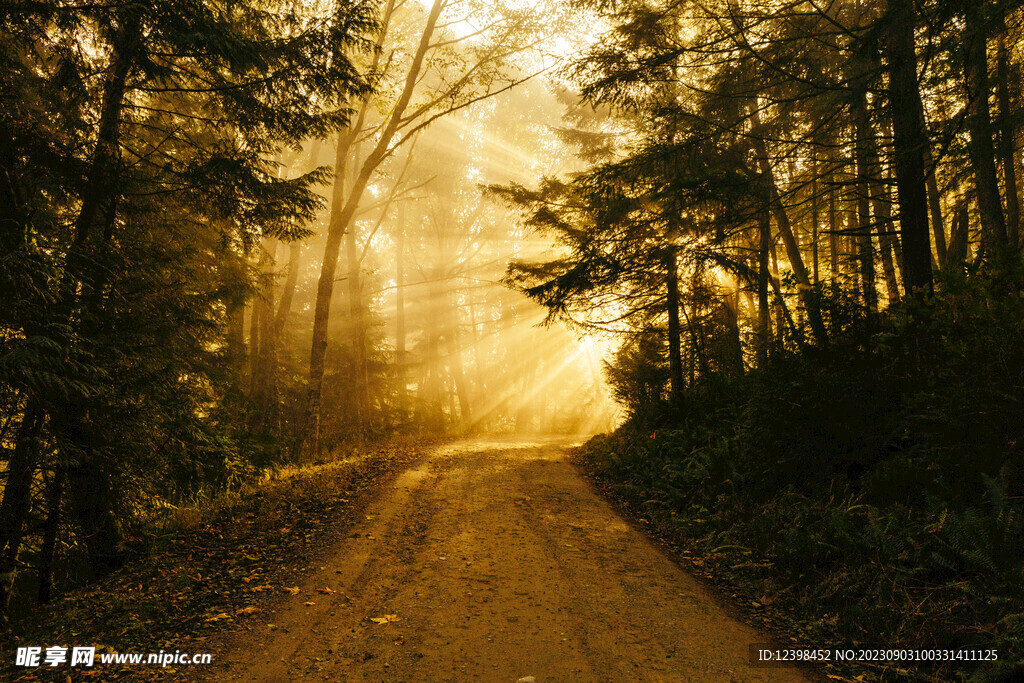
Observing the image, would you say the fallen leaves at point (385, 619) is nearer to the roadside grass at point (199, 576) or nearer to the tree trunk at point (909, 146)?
the roadside grass at point (199, 576)

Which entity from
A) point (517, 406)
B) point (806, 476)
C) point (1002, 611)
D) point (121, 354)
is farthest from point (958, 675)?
point (517, 406)

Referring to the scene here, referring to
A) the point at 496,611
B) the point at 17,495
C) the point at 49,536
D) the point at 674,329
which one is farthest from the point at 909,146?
the point at 49,536

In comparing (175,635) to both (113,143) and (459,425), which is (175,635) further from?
(459,425)

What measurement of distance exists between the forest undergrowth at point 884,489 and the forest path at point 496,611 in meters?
0.89

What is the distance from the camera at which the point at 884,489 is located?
20.2 feet

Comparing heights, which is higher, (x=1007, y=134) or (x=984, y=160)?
(x=1007, y=134)

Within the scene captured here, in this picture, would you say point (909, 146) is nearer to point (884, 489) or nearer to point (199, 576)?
point (884, 489)

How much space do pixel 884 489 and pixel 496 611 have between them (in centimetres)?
460

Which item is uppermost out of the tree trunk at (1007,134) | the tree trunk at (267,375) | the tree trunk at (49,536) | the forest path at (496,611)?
the tree trunk at (1007,134)

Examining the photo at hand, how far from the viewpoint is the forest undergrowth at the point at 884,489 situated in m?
4.54

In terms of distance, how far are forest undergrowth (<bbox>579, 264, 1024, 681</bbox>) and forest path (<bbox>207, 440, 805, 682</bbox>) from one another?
35.1 inches

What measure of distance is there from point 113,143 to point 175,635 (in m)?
6.32

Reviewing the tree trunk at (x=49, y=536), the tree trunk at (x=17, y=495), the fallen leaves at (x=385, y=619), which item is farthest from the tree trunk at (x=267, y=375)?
the fallen leaves at (x=385, y=619)

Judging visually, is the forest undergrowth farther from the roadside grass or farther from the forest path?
the roadside grass
